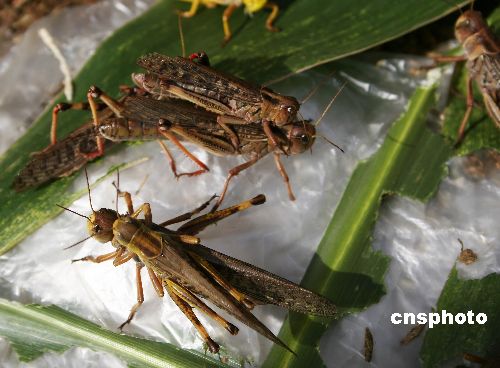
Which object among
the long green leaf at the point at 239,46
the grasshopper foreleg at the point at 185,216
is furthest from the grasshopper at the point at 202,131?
the long green leaf at the point at 239,46

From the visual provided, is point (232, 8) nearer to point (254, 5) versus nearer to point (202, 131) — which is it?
point (254, 5)

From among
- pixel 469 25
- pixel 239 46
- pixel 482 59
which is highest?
pixel 469 25

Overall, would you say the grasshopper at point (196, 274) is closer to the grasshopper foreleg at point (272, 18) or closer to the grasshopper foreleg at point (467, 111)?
the grasshopper foreleg at point (467, 111)

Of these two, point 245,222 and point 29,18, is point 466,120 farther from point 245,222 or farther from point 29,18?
point 29,18

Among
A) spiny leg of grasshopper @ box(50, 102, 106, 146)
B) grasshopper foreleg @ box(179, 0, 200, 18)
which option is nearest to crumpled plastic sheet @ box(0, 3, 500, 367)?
spiny leg of grasshopper @ box(50, 102, 106, 146)

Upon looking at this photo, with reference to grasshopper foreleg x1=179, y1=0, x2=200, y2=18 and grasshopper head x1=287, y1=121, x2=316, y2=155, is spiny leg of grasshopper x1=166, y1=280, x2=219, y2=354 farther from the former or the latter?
grasshopper foreleg x1=179, y1=0, x2=200, y2=18

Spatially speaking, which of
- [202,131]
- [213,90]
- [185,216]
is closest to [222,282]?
[185,216]
